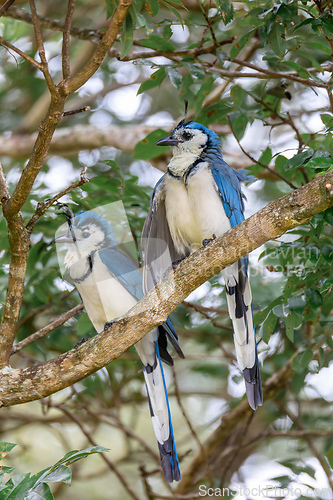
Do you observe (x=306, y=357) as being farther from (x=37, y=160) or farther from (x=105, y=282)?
(x=37, y=160)

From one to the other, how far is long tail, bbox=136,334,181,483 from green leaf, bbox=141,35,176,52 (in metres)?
1.89

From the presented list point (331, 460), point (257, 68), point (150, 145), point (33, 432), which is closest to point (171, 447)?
point (331, 460)

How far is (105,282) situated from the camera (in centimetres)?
359

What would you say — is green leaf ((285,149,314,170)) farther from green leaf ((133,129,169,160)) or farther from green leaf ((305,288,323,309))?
green leaf ((133,129,169,160))

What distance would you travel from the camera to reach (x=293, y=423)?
461cm

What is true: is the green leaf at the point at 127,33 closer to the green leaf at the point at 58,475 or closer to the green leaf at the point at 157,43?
the green leaf at the point at 157,43

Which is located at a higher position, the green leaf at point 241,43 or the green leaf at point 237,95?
the green leaf at point 237,95

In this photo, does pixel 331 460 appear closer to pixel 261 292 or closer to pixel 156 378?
pixel 156 378

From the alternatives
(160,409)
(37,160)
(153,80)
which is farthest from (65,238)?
(160,409)

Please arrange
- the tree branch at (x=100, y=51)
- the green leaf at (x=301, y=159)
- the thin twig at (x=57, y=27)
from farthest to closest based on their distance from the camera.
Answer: the thin twig at (x=57, y=27), the green leaf at (x=301, y=159), the tree branch at (x=100, y=51)

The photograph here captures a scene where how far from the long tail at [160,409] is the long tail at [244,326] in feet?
1.81

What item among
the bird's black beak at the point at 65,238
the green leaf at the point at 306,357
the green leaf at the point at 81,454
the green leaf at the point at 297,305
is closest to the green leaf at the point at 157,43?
the bird's black beak at the point at 65,238

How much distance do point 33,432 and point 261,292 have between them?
3.30 meters

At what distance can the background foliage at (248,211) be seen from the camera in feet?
10.1
